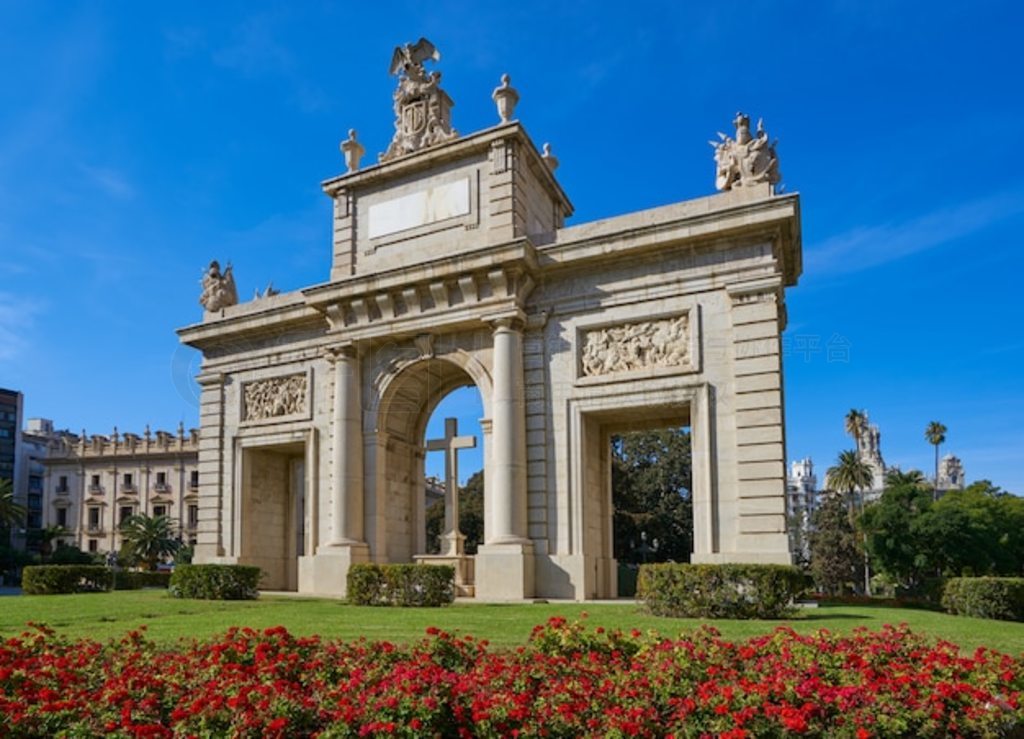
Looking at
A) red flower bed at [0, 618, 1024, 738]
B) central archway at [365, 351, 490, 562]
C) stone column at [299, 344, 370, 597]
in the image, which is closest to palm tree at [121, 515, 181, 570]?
stone column at [299, 344, 370, 597]

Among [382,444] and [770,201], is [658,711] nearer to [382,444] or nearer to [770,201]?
[770,201]

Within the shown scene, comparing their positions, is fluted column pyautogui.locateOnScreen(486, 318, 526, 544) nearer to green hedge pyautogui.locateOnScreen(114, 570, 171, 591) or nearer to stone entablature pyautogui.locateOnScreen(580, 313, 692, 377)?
stone entablature pyautogui.locateOnScreen(580, 313, 692, 377)

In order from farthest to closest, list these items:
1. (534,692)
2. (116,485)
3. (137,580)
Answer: (116,485)
(137,580)
(534,692)

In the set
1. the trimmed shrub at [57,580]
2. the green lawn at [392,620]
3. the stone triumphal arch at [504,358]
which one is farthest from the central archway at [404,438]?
the trimmed shrub at [57,580]

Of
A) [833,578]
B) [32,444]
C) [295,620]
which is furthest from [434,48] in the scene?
[32,444]

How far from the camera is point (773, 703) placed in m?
6.11

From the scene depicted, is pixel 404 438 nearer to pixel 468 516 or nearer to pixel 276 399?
pixel 276 399

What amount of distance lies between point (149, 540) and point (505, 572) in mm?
50180

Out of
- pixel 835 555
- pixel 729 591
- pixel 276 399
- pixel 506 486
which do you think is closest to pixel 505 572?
pixel 506 486

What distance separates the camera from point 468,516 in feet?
186

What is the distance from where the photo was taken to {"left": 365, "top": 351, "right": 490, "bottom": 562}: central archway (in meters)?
22.3

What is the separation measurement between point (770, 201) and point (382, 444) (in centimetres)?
1198

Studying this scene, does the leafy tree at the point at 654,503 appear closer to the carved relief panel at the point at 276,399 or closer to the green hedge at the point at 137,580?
the green hedge at the point at 137,580

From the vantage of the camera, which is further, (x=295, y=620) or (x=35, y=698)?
(x=295, y=620)
